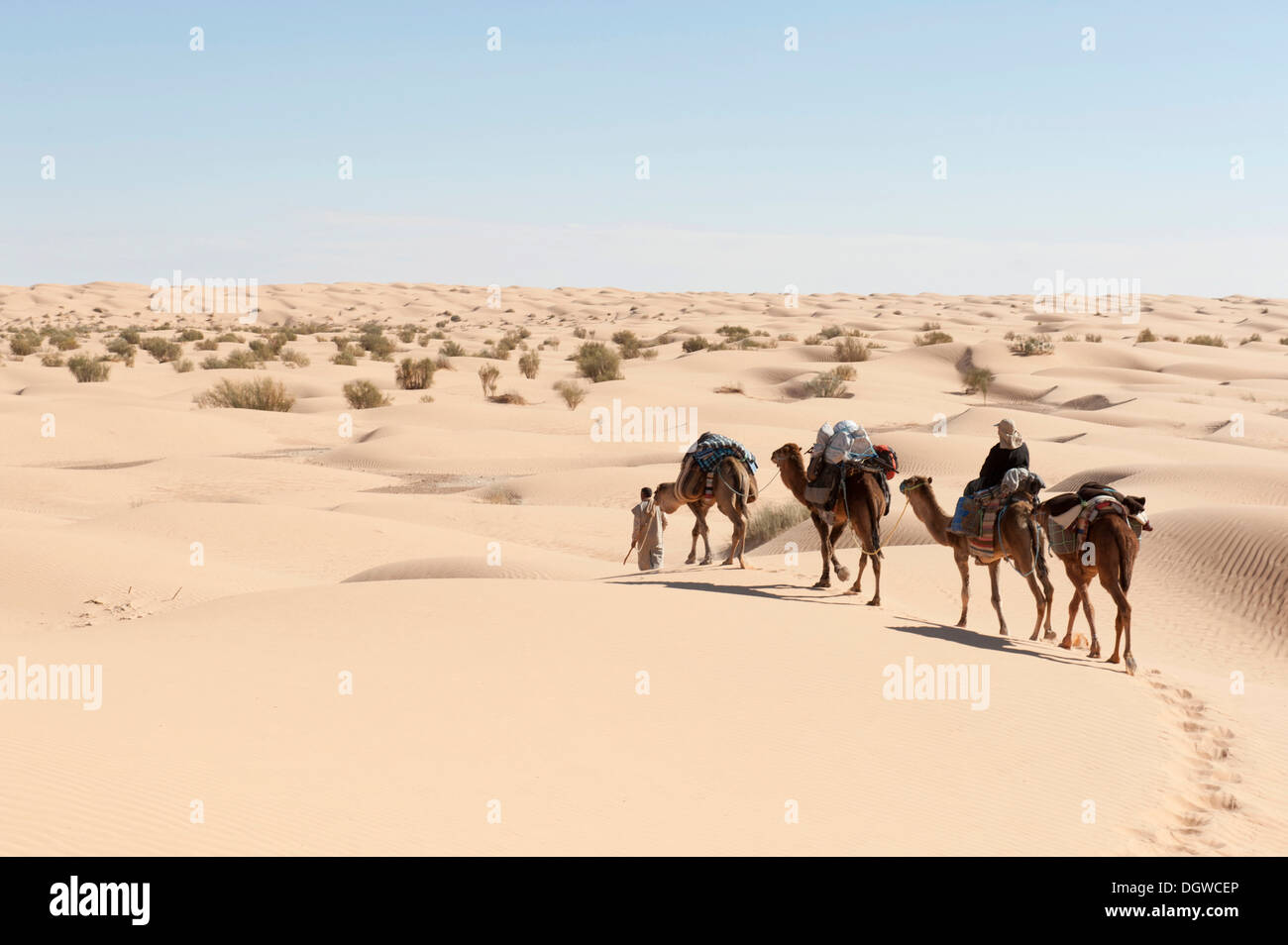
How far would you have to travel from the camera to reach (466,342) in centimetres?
6281

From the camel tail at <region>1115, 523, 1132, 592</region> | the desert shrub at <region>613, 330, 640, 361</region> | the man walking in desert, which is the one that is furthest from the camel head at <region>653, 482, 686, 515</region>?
the desert shrub at <region>613, 330, 640, 361</region>

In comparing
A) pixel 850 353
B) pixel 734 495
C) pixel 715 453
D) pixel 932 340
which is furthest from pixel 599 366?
pixel 734 495

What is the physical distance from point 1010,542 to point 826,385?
29.4 meters

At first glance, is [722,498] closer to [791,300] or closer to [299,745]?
[299,745]

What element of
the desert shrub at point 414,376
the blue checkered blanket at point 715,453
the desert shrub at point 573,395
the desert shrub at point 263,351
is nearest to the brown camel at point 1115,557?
the blue checkered blanket at point 715,453

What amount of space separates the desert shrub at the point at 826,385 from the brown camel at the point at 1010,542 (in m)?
27.5

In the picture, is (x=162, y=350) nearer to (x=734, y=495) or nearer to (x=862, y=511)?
(x=734, y=495)

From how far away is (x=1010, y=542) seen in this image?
33.5 feet

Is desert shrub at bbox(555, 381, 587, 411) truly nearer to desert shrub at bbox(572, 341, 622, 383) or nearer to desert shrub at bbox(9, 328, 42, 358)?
desert shrub at bbox(572, 341, 622, 383)

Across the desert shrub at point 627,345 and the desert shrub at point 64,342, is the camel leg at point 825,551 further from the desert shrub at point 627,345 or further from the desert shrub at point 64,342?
the desert shrub at point 64,342

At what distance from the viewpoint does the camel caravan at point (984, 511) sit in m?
9.50

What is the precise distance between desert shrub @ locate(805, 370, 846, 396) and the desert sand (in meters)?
13.0
